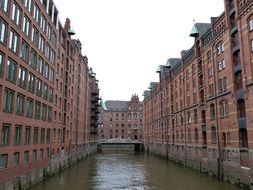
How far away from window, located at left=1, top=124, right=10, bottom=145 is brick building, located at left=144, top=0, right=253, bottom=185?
2203cm

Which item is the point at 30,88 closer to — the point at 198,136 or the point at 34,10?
the point at 34,10

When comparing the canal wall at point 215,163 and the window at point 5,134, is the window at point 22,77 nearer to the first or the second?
the window at point 5,134

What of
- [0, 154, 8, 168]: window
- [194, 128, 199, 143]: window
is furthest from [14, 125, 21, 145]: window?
[194, 128, 199, 143]: window

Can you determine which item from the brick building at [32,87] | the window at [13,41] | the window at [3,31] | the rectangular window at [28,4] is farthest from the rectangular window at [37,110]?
the window at [3,31]

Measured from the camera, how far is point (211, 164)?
35781 millimetres

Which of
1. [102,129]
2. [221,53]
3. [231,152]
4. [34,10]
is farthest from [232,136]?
[102,129]

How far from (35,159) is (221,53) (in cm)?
2570

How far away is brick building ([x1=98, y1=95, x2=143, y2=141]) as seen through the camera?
13312 centimetres

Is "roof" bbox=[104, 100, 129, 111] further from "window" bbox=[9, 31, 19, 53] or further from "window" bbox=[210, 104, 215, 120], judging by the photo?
"window" bbox=[9, 31, 19, 53]

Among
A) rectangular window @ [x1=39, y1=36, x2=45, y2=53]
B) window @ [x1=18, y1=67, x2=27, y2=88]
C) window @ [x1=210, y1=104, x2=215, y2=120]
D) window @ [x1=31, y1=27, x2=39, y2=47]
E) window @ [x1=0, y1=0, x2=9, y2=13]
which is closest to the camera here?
window @ [x1=0, y1=0, x2=9, y2=13]

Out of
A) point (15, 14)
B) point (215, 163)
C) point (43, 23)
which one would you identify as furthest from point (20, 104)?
point (215, 163)

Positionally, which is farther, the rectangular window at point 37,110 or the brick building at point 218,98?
the rectangular window at point 37,110

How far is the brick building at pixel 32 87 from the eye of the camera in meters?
22.5

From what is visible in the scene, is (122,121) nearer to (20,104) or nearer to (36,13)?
(36,13)
